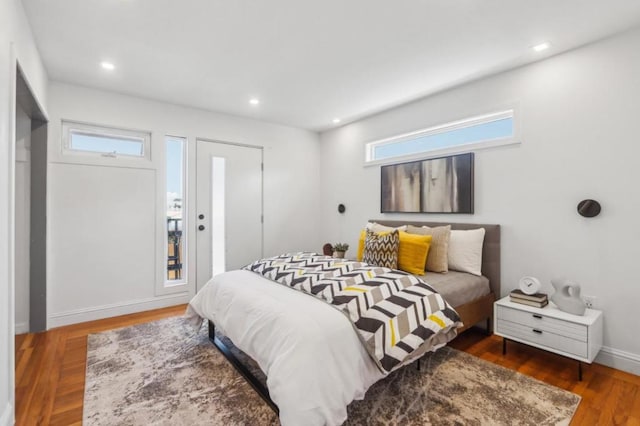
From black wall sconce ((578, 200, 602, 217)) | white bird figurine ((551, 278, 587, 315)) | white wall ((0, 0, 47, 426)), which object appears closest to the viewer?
white wall ((0, 0, 47, 426))

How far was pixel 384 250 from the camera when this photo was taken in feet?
9.66

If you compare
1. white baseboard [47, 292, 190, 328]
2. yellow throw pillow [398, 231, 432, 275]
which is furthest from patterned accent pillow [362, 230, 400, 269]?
white baseboard [47, 292, 190, 328]

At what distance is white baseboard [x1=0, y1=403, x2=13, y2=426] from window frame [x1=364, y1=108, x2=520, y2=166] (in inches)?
150

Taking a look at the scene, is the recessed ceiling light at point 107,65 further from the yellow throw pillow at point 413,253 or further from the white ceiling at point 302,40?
the yellow throw pillow at point 413,253

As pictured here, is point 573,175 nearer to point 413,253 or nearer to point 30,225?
point 413,253

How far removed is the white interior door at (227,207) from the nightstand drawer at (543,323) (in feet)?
10.3

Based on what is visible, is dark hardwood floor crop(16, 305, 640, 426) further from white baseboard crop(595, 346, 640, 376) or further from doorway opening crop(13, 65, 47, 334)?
doorway opening crop(13, 65, 47, 334)

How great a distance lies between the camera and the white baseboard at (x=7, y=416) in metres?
1.57

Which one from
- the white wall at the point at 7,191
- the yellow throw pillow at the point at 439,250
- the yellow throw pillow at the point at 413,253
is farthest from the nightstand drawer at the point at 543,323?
the white wall at the point at 7,191

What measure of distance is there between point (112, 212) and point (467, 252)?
12.3 ft

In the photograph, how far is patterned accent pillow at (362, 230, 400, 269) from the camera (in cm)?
290

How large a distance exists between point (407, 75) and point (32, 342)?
425 cm

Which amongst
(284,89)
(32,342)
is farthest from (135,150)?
(32,342)

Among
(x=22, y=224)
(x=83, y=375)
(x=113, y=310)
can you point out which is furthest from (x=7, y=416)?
(x=22, y=224)
